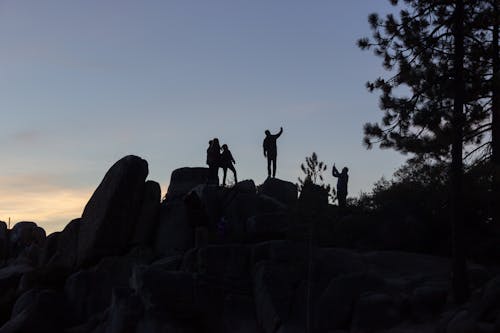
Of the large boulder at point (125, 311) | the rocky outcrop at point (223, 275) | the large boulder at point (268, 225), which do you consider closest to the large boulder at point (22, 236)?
the rocky outcrop at point (223, 275)

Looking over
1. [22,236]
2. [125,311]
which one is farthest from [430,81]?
[22,236]

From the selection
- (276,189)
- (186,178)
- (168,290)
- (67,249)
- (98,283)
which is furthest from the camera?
(186,178)

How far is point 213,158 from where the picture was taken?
3566cm

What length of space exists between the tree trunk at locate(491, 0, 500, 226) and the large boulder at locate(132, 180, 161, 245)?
1556cm

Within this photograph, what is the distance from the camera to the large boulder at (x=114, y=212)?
34.3m

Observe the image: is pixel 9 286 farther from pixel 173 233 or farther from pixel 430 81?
pixel 430 81

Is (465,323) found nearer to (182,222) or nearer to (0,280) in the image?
(182,222)

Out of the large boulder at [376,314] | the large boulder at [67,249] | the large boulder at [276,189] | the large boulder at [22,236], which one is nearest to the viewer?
the large boulder at [376,314]

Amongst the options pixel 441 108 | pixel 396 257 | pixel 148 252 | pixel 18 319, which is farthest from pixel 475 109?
pixel 18 319

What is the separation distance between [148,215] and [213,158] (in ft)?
13.5

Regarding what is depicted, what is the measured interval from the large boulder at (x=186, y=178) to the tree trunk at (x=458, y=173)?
19.0m

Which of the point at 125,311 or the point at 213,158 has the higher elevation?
the point at 213,158

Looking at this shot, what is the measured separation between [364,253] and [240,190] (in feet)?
30.9

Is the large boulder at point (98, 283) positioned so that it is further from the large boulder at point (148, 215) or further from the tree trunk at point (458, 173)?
the tree trunk at point (458, 173)
